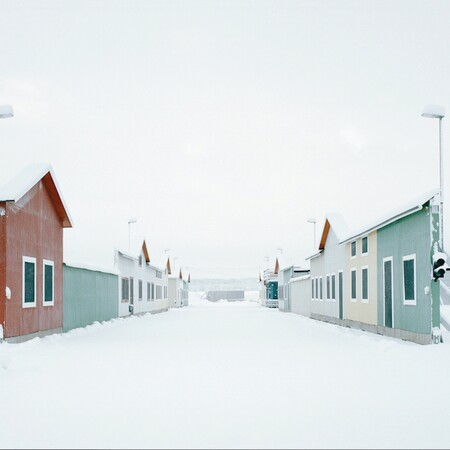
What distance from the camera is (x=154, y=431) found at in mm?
7195

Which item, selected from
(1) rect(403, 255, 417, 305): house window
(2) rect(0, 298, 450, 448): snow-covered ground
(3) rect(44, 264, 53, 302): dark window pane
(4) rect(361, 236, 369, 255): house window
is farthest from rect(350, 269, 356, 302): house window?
(3) rect(44, 264, 53, 302): dark window pane

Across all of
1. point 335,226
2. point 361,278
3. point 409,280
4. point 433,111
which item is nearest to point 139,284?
point 335,226

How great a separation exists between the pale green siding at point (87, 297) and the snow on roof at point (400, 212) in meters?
11.4

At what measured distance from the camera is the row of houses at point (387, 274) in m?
17.2

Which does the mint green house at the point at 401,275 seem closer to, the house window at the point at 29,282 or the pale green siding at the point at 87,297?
the house window at the point at 29,282

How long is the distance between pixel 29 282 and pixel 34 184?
3052 millimetres

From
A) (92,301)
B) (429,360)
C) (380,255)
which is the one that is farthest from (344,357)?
(92,301)

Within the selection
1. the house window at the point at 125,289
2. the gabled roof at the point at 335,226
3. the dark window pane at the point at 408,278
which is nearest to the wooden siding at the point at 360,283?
the gabled roof at the point at 335,226

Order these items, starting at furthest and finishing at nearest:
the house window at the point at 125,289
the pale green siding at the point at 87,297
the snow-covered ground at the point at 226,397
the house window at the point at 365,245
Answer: the house window at the point at 125,289
the house window at the point at 365,245
the pale green siding at the point at 87,297
the snow-covered ground at the point at 226,397

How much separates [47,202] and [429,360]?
45.8 feet

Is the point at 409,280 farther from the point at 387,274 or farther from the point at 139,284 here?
the point at 139,284

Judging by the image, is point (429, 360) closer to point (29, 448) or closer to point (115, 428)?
point (115, 428)

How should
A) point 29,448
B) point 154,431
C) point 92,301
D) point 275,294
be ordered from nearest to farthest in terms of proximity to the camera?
point 29,448, point 154,431, point 92,301, point 275,294

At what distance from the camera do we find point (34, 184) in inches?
794
